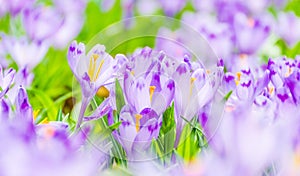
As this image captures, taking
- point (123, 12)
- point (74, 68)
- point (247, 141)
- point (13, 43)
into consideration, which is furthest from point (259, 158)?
point (123, 12)

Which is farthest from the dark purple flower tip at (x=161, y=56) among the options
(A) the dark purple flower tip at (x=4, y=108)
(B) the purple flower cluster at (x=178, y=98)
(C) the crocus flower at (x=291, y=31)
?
(C) the crocus flower at (x=291, y=31)

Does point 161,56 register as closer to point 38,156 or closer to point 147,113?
point 147,113

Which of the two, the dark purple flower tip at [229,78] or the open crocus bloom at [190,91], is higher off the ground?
the dark purple flower tip at [229,78]

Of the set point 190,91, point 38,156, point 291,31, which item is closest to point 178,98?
point 190,91

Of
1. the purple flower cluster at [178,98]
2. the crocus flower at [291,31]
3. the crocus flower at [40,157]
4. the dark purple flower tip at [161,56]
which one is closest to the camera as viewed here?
the crocus flower at [40,157]

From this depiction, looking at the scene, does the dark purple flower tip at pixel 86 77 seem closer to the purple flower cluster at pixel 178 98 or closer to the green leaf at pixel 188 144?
the purple flower cluster at pixel 178 98

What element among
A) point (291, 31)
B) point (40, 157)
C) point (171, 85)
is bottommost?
point (40, 157)

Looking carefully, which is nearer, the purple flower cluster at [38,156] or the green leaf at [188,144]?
the purple flower cluster at [38,156]

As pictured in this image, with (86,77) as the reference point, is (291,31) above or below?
A: above
